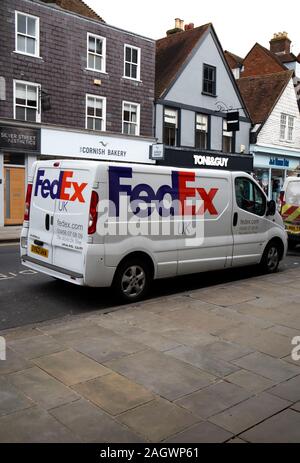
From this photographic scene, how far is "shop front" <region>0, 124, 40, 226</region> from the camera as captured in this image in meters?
18.9

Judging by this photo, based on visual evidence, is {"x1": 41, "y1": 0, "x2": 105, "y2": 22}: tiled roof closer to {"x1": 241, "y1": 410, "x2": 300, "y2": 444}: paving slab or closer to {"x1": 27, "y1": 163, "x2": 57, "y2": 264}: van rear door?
{"x1": 27, "y1": 163, "x2": 57, "y2": 264}: van rear door

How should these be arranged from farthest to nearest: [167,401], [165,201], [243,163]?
[243,163] → [165,201] → [167,401]

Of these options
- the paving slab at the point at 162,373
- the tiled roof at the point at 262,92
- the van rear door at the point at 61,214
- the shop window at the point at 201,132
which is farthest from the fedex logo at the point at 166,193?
the tiled roof at the point at 262,92

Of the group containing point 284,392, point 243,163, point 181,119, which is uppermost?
point 181,119

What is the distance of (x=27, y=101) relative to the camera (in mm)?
19594

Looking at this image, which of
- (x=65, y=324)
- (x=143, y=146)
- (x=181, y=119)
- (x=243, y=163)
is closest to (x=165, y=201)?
(x=65, y=324)

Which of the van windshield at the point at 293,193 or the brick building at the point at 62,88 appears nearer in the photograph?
the van windshield at the point at 293,193

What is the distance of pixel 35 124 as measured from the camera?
19.5 metres

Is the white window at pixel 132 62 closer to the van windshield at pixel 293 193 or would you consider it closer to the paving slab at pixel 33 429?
the van windshield at pixel 293 193

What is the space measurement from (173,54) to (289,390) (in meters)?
25.4

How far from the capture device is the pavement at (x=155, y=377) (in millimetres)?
3389

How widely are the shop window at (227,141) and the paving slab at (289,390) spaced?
81.8ft

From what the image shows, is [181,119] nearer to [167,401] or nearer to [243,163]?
[243,163]

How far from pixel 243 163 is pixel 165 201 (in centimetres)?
2295
